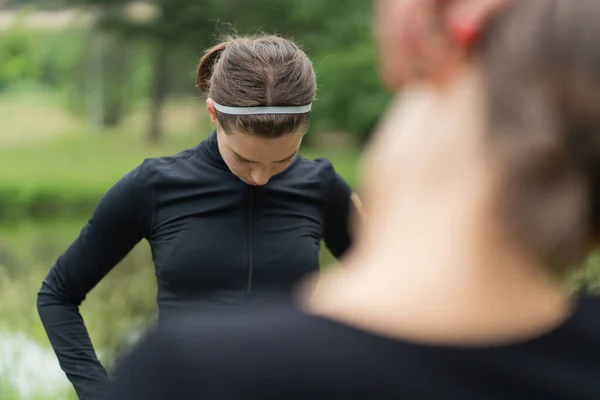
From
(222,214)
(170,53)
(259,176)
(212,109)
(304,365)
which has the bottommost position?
(170,53)

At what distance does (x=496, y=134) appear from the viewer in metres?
0.82

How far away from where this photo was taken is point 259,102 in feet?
7.99

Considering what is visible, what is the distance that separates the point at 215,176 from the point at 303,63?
388mm

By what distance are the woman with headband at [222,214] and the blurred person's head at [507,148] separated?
1.58 m

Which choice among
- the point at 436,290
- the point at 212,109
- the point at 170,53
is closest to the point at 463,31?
the point at 436,290

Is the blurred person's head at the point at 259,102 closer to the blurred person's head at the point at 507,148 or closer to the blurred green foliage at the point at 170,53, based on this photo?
the blurred person's head at the point at 507,148

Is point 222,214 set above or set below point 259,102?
below

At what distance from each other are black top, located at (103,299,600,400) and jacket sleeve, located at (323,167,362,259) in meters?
1.81

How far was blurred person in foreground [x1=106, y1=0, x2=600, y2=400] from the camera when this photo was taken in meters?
0.81

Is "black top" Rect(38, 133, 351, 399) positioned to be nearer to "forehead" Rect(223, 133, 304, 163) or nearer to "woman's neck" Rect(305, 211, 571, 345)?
"forehead" Rect(223, 133, 304, 163)

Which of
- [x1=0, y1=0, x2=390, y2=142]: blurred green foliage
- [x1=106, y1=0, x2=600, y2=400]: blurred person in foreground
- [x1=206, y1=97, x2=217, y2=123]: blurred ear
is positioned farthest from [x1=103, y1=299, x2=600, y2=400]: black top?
[x1=0, y1=0, x2=390, y2=142]: blurred green foliage

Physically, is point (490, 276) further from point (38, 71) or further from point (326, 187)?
point (38, 71)

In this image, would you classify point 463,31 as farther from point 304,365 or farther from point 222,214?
point 222,214

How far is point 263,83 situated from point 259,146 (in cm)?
17
